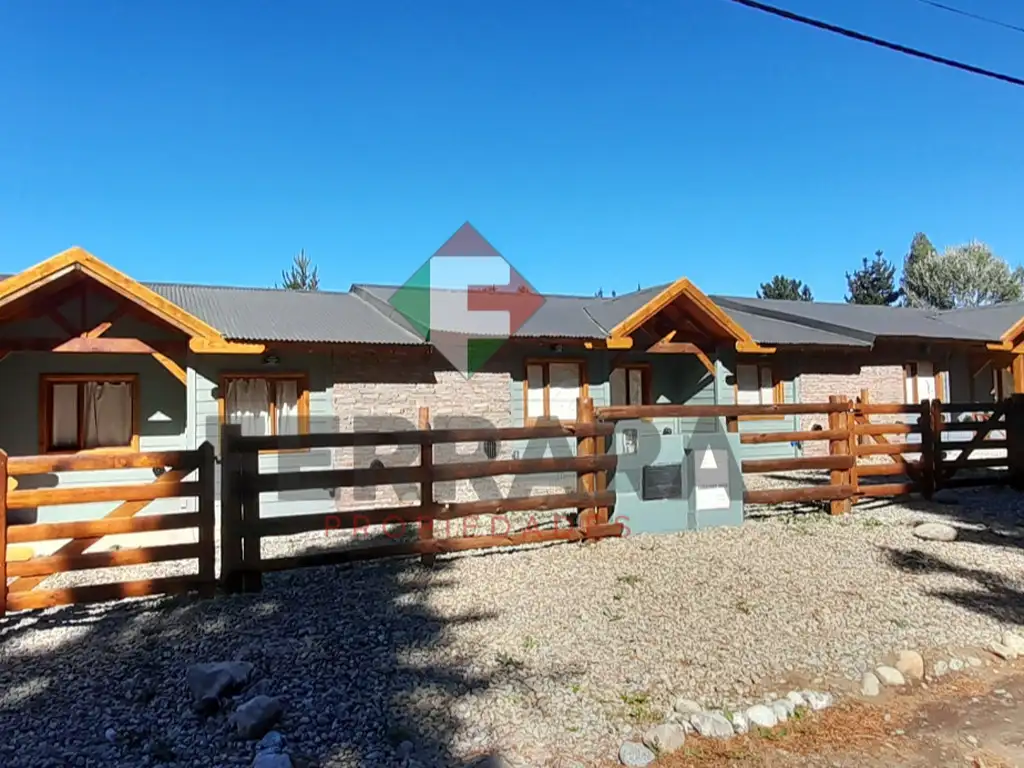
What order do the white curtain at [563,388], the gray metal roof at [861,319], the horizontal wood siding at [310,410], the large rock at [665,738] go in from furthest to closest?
1. the gray metal roof at [861,319]
2. the white curtain at [563,388]
3. the horizontal wood siding at [310,410]
4. the large rock at [665,738]

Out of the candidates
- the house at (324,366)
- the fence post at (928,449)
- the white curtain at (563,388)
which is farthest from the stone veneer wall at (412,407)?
the fence post at (928,449)

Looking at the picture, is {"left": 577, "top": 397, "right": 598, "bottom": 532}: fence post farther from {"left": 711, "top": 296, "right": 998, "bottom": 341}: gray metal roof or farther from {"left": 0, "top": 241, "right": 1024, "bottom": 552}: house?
{"left": 711, "top": 296, "right": 998, "bottom": 341}: gray metal roof

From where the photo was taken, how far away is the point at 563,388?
1285cm

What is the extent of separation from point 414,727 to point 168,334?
28.7 ft

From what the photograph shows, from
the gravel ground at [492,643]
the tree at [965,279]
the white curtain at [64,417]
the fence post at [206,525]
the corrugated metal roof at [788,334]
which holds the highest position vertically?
the tree at [965,279]

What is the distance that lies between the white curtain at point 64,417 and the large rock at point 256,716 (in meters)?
8.71

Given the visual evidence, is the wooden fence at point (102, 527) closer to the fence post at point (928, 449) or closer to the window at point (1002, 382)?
the fence post at point (928, 449)

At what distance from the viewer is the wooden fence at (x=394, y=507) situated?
5309 mm

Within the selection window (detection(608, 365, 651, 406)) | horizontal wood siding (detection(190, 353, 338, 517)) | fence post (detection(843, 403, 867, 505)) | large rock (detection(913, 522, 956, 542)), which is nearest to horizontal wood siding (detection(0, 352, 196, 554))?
horizontal wood siding (detection(190, 353, 338, 517))

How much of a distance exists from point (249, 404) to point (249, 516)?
231 inches

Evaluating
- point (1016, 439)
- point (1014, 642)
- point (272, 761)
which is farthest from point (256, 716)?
point (1016, 439)

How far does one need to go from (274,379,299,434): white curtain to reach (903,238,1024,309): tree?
42.5 m

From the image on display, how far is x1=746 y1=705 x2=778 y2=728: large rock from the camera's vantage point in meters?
3.42

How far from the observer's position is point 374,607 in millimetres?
5027
